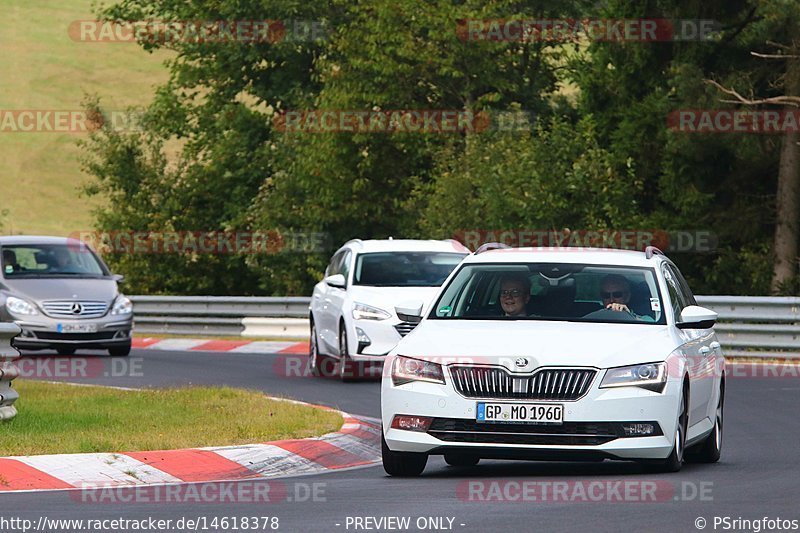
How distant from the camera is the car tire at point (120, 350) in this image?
27375 millimetres

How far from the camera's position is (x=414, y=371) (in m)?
11.9

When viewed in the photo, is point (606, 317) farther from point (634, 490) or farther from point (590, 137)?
point (590, 137)

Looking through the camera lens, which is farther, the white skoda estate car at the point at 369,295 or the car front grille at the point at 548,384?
the white skoda estate car at the point at 369,295

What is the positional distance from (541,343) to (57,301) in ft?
51.8

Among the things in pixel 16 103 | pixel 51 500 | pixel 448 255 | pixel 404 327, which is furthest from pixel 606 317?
pixel 16 103

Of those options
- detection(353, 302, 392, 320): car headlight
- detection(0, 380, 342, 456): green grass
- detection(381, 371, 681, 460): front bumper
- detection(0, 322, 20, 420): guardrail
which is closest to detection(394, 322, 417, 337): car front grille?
detection(353, 302, 392, 320): car headlight

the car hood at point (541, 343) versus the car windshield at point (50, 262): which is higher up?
the car hood at point (541, 343)

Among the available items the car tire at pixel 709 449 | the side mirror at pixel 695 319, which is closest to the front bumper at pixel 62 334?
the car tire at pixel 709 449

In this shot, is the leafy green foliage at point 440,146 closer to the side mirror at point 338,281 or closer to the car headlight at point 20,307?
the car headlight at point 20,307

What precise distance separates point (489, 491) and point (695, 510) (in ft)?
5.02

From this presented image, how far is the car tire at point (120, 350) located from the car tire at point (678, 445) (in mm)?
16082

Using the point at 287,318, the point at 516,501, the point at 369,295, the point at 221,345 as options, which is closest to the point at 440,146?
the point at 287,318

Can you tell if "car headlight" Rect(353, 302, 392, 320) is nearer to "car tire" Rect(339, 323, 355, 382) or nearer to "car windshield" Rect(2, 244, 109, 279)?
"car tire" Rect(339, 323, 355, 382)

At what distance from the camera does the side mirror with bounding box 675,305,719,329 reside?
12.6m
